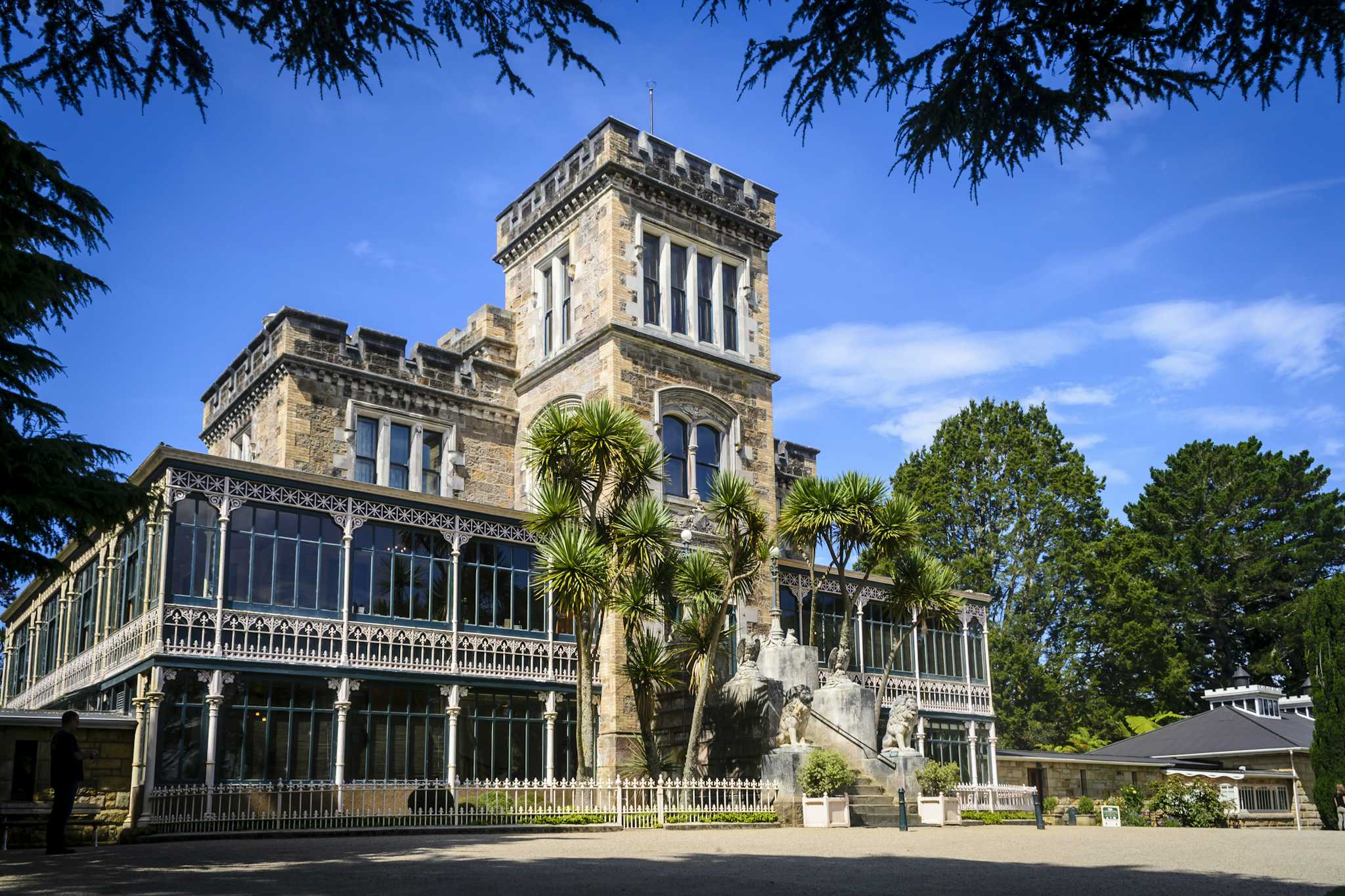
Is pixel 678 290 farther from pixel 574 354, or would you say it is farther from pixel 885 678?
pixel 885 678

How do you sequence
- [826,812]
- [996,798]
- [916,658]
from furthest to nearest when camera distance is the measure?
[916,658] < [996,798] < [826,812]

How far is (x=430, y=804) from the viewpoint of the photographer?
20.5m

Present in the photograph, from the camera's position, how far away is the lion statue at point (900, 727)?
82.6 feet

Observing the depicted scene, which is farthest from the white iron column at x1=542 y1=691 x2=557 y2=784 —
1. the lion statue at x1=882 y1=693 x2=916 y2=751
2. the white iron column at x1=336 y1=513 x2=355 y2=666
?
the lion statue at x1=882 y1=693 x2=916 y2=751

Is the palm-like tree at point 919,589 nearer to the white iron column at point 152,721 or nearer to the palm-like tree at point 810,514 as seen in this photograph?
the palm-like tree at point 810,514

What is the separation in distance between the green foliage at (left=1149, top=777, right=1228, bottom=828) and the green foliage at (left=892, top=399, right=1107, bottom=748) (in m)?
15.1

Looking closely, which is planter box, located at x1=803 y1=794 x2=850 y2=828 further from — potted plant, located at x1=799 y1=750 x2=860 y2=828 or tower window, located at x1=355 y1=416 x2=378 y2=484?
tower window, located at x1=355 y1=416 x2=378 y2=484

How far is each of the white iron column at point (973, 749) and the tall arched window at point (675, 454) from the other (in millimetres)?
10955

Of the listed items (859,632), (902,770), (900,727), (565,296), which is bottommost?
(902,770)

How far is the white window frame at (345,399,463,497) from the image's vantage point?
26438 millimetres

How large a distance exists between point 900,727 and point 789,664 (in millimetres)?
2940

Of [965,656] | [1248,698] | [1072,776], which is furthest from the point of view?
[1248,698]

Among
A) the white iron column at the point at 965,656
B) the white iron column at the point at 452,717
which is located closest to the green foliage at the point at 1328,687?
the white iron column at the point at 965,656

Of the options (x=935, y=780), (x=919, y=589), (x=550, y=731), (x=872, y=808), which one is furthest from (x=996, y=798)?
(x=550, y=731)
